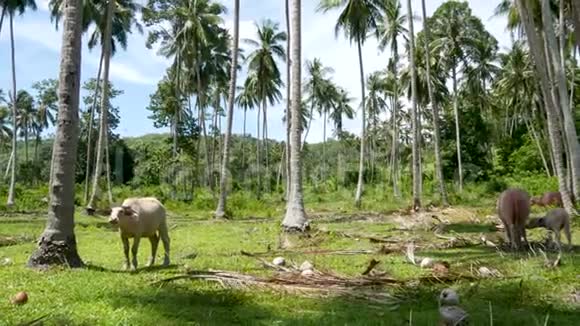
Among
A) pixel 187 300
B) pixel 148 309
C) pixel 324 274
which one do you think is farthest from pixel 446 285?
pixel 148 309

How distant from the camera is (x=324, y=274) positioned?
927 cm

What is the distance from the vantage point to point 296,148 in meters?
18.5

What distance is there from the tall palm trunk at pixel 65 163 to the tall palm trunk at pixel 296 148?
813cm

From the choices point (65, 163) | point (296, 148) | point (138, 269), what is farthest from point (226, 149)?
point (65, 163)

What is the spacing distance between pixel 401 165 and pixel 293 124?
5276 centimetres

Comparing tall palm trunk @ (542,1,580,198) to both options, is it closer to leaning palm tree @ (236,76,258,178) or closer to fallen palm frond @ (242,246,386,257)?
fallen palm frond @ (242,246,386,257)

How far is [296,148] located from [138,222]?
24.7ft

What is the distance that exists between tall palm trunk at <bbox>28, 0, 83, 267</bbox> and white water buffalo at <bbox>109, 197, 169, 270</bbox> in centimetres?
109

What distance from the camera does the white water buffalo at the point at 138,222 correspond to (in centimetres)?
1161

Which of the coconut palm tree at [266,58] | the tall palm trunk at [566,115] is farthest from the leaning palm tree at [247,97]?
the tall palm trunk at [566,115]

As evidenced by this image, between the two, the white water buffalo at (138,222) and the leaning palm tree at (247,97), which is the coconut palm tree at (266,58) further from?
the white water buffalo at (138,222)

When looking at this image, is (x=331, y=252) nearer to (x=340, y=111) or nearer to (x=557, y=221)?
(x=557, y=221)

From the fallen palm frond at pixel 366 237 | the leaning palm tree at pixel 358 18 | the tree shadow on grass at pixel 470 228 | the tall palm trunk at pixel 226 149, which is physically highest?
the leaning palm tree at pixel 358 18

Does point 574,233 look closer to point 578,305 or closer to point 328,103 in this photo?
point 578,305
